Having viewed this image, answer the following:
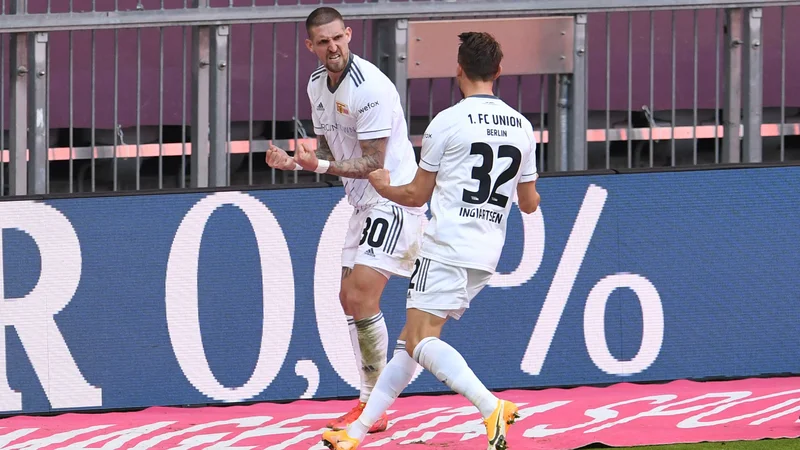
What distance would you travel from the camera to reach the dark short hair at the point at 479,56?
5.51 metres

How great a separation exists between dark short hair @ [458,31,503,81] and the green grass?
1.74 metres

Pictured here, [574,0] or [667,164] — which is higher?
[574,0]

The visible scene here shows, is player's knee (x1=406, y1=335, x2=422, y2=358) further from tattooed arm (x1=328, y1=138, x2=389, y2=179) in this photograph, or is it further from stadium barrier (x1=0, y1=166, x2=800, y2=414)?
stadium barrier (x1=0, y1=166, x2=800, y2=414)

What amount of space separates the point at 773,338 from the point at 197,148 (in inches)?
136

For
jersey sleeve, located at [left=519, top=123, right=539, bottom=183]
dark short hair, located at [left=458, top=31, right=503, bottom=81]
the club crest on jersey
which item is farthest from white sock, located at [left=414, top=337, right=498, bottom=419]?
the club crest on jersey

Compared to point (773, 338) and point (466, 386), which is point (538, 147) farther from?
point (466, 386)

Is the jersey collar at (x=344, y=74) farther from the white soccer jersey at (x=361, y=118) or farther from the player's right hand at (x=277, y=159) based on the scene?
the player's right hand at (x=277, y=159)

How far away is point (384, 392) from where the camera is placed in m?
5.63

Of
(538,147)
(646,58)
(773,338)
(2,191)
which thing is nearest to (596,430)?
(773,338)

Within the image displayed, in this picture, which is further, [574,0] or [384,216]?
[574,0]

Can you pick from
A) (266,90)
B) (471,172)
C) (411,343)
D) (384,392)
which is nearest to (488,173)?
(471,172)

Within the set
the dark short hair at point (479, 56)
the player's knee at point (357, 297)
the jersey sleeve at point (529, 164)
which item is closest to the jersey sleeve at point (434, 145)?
the dark short hair at point (479, 56)

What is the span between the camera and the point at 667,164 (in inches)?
332

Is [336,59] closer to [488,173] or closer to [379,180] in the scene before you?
[379,180]
